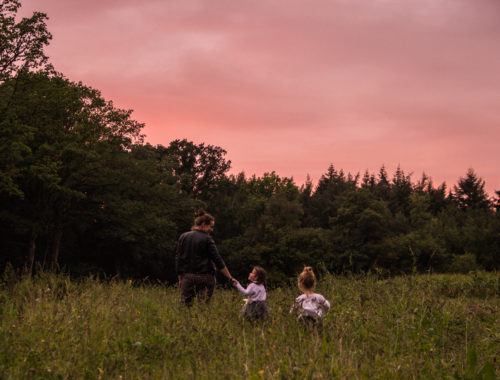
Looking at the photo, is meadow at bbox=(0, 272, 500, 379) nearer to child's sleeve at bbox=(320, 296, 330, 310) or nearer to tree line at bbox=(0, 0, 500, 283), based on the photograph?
child's sleeve at bbox=(320, 296, 330, 310)

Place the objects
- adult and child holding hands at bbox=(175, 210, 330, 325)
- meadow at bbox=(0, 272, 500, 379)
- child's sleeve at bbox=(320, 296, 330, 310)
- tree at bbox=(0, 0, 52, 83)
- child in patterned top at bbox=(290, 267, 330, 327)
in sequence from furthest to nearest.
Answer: tree at bbox=(0, 0, 52, 83), adult and child holding hands at bbox=(175, 210, 330, 325), child's sleeve at bbox=(320, 296, 330, 310), child in patterned top at bbox=(290, 267, 330, 327), meadow at bbox=(0, 272, 500, 379)

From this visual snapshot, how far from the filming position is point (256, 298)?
21.7 ft

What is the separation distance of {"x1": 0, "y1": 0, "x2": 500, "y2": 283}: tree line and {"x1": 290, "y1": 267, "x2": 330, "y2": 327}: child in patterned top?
1873 mm

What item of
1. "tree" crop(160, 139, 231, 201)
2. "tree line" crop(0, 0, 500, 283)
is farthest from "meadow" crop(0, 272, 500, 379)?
"tree" crop(160, 139, 231, 201)

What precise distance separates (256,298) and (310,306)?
1.14m

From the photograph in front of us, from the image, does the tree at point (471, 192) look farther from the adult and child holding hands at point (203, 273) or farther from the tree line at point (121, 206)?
the adult and child holding hands at point (203, 273)

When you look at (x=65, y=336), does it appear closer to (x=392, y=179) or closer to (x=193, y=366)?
(x=193, y=366)

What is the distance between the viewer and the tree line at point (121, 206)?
22.5 metres

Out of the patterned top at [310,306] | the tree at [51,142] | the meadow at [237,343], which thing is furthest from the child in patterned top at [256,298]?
the tree at [51,142]

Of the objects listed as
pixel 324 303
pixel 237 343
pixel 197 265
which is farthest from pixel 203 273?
pixel 237 343

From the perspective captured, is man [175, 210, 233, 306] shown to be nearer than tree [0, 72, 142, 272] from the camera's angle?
Yes

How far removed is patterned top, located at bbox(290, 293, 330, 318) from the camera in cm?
555

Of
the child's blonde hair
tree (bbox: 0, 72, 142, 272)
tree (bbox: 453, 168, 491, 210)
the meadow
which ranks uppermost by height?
tree (bbox: 453, 168, 491, 210)

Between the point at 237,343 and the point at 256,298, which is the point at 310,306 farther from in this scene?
the point at 237,343
